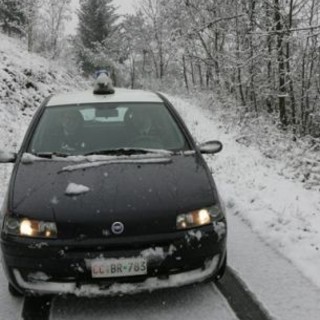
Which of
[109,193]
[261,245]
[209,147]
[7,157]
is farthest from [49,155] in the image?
[261,245]

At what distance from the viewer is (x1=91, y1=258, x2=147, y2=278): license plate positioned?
142 inches

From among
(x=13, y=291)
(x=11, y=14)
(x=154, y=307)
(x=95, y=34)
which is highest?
(x=11, y=14)

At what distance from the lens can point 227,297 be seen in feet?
13.8

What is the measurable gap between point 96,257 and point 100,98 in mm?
2595

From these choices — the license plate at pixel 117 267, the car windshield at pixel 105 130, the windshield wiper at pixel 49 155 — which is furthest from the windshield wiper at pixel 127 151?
Result: the license plate at pixel 117 267

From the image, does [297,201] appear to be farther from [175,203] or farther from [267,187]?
[175,203]

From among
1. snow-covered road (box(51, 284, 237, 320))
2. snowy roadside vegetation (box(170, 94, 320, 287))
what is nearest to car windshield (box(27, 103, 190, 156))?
snow-covered road (box(51, 284, 237, 320))

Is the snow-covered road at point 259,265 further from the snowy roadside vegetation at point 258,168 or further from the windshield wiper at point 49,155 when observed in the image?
the windshield wiper at point 49,155

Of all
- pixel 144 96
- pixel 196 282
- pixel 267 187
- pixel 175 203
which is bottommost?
pixel 267 187

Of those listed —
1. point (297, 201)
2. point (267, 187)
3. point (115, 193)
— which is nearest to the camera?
point (115, 193)

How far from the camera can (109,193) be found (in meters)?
3.93

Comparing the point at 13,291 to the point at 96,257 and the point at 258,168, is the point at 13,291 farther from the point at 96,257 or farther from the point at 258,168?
the point at 258,168

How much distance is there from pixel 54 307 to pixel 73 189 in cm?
96

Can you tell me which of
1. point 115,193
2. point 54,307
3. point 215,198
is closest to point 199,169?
point 215,198
